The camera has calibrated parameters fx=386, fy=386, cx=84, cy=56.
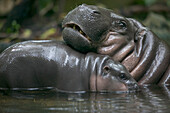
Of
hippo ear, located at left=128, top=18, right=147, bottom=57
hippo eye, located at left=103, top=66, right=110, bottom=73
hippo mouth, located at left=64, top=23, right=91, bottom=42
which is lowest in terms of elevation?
hippo eye, located at left=103, top=66, right=110, bottom=73

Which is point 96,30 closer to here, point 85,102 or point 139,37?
point 139,37

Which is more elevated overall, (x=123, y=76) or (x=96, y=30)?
(x=96, y=30)

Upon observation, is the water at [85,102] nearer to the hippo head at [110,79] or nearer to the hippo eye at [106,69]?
the hippo head at [110,79]


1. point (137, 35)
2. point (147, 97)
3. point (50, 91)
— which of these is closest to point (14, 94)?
point (50, 91)

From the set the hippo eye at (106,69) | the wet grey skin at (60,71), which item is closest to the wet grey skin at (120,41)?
the wet grey skin at (60,71)

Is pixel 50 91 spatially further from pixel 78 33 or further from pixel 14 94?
pixel 78 33

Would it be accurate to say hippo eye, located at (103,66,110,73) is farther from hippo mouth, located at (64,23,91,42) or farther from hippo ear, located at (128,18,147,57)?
hippo ear, located at (128,18,147,57)

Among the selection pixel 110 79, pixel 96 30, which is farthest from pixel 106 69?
pixel 96 30

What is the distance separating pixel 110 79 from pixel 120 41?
65cm

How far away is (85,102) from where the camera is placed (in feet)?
13.4

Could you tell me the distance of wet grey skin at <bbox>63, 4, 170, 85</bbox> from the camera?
4984mm

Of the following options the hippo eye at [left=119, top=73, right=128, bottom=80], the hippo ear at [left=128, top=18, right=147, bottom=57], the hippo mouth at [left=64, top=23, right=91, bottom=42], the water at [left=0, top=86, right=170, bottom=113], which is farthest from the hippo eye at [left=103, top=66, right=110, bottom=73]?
the hippo ear at [left=128, top=18, right=147, bottom=57]

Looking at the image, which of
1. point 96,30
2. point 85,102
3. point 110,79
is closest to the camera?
point 85,102

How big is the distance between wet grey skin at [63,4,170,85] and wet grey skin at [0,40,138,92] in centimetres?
Result: 20
